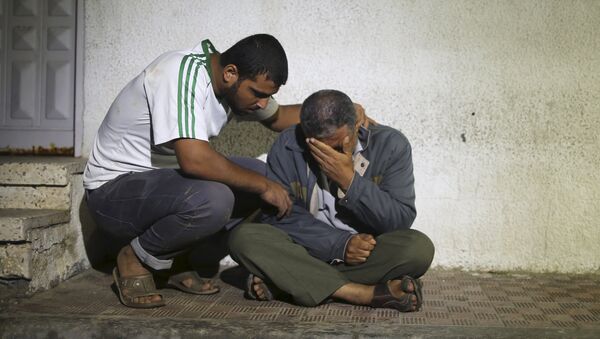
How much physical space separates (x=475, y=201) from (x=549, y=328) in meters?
1.32

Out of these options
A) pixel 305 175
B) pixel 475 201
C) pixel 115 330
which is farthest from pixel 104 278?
pixel 475 201

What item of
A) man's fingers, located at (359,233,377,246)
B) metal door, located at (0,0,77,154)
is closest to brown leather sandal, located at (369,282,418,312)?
man's fingers, located at (359,233,377,246)

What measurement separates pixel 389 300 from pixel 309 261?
0.43m

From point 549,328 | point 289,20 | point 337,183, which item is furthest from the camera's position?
point 289,20

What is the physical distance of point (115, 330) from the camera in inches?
139

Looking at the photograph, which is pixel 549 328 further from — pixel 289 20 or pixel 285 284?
pixel 289 20

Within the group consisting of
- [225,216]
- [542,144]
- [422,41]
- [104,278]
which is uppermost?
[422,41]

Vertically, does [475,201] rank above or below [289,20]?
below

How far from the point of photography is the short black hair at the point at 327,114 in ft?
12.2

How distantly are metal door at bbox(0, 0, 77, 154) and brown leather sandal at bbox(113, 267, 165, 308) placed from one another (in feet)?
4.53

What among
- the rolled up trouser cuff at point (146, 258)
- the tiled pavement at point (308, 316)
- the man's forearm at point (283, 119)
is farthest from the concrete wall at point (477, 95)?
the rolled up trouser cuff at point (146, 258)

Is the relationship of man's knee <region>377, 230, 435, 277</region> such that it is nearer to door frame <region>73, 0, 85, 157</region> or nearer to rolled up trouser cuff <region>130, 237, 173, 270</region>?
rolled up trouser cuff <region>130, 237, 173, 270</region>

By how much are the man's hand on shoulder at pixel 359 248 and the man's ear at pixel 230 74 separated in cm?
97

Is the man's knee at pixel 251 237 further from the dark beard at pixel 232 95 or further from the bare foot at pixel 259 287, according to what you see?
the dark beard at pixel 232 95
